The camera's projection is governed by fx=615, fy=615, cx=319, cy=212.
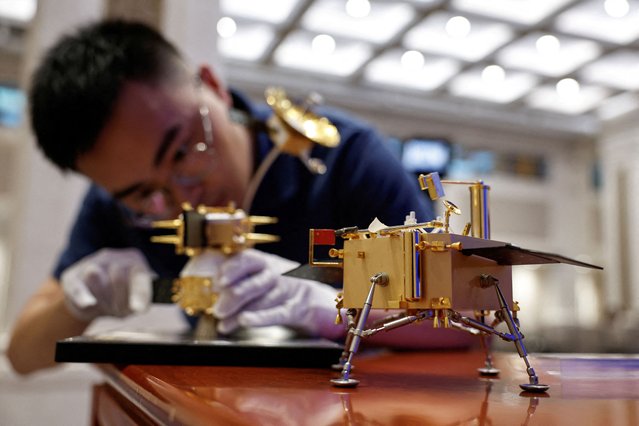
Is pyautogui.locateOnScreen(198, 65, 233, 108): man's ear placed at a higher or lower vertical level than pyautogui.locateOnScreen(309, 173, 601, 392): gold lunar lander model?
higher

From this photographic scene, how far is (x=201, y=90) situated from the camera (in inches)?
43.6

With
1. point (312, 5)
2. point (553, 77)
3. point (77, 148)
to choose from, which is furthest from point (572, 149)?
point (77, 148)

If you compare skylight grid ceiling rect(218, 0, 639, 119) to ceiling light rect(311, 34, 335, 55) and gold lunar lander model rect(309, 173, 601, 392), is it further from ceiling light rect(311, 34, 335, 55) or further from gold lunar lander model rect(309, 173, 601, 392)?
gold lunar lander model rect(309, 173, 601, 392)

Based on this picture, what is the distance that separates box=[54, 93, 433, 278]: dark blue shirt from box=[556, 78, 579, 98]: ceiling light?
5397 millimetres

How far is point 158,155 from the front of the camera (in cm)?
96

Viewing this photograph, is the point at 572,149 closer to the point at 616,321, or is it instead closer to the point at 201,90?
the point at 616,321

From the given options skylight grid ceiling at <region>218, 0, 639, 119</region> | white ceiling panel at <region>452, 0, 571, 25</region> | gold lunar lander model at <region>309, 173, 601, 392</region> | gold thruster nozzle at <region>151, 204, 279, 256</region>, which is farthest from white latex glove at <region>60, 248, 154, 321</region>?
white ceiling panel at <region>452, 0, 571, 25</region>

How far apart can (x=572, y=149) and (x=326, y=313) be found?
820cm

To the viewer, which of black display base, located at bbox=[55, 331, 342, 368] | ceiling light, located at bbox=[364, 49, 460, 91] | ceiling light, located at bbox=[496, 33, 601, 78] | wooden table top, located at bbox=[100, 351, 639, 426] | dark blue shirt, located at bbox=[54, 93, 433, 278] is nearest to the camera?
wooden table top, located at bbox=[100, 351, 639, 426]

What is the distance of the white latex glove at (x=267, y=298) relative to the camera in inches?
28.0

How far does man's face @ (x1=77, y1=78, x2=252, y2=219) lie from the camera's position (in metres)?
0.96

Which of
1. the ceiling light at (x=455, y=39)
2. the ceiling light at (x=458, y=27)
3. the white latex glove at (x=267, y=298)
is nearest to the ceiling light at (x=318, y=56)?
the ceiling light at (x=455, y=39)

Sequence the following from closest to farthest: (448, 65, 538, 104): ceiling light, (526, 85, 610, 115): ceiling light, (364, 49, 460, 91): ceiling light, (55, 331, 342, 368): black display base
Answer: (55, 331, 342, 368): black display base → (364, 49, 460, 91): ceiling light → (448, 65, 538, 104): ceiling light → (526, 85, 610, 115): ceiling light

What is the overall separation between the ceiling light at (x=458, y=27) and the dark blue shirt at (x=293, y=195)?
413cm
